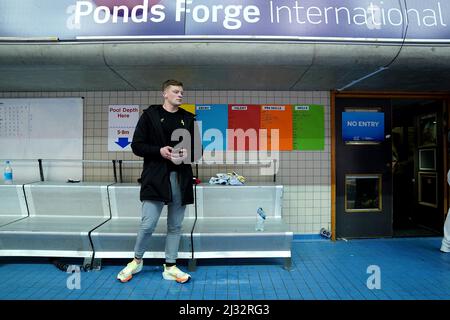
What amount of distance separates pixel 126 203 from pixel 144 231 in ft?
3.48

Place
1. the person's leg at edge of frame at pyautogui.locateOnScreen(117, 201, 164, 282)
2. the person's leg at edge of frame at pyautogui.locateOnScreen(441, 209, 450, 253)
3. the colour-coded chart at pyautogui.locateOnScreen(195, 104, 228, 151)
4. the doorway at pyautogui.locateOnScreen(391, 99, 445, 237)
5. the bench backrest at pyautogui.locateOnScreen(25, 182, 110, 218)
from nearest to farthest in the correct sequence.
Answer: the person's leg at edge of frame at pyautogui.locateOnScreen(117, 201, 164, 282)
the person's leg at edge of frame at pyautogui.locateOnScreen(441, 209, 450, 253)
the bench backrest at pyautogui.locateOnScreen(25, 182, 110, 218)
the colour-coded chart at pyautogui.locateOnScreen(195, 104, 228, 151)
the doorway at pyautogui.locateOnScreen(391, 99, 445, 237)

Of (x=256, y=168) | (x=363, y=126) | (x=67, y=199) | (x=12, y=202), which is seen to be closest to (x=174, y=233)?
(x=256, y=168)

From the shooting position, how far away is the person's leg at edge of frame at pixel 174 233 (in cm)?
239

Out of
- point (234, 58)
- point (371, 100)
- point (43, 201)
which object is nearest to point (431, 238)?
point (371, 100)

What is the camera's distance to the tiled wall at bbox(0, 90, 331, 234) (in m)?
3.61

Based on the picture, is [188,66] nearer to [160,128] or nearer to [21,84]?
[160,128]

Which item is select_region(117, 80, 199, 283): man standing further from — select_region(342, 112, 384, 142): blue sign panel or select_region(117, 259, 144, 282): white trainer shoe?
select_region(342, 112, 384, 142): blue sign panel

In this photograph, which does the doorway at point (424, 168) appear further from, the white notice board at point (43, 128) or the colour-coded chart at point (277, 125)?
the white notice board at point (43, 128)

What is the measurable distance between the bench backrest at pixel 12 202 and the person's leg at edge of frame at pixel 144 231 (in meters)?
1.82

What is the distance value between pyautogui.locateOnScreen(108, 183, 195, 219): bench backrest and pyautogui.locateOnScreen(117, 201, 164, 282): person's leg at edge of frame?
83cm

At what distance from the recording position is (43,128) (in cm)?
362

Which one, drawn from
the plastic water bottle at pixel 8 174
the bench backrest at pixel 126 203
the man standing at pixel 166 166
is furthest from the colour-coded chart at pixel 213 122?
the plastic water bottle at pixel 8 174

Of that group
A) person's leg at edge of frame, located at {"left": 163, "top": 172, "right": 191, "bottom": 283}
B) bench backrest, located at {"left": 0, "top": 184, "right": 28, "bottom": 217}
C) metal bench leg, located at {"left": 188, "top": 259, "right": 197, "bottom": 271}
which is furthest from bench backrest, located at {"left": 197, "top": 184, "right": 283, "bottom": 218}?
bench backrest, located at {"left": 0, "top": 184, "right": 28, "bottom": 217}

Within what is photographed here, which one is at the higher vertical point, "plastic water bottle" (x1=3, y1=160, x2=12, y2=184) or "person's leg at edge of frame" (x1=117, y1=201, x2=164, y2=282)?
"plastic water bottle" (x1=3, y1=160, x2=12, y2=184)
